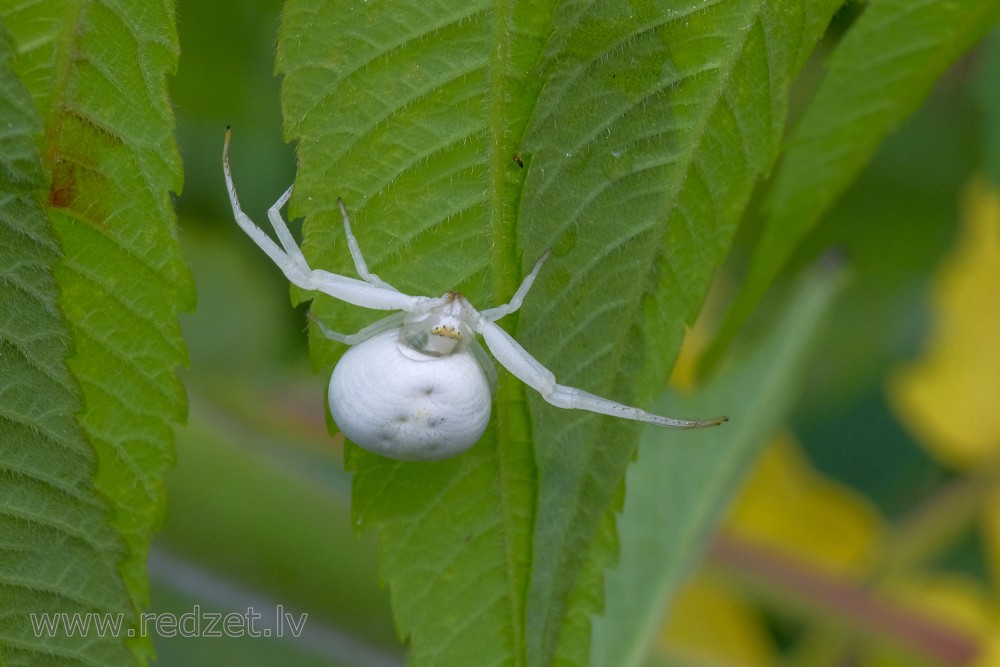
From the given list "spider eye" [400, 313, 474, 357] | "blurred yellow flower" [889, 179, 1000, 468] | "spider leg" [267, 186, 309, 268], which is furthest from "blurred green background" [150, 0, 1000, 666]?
"spider eye" [400, 313, 474, 357]

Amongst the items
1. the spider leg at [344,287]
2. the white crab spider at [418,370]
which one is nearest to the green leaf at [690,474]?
the white crab spider at [418,370]

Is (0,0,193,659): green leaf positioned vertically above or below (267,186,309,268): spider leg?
above

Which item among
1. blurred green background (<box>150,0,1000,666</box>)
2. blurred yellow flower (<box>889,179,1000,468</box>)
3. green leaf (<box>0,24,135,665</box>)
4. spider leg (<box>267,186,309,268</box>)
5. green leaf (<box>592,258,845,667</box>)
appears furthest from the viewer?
blurred yellow flower (<box>889,179,1000,468</box>)

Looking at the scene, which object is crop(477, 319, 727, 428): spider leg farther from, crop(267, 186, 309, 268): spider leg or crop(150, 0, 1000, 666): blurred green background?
crop(150, 0, 1000, 666): blurred green background

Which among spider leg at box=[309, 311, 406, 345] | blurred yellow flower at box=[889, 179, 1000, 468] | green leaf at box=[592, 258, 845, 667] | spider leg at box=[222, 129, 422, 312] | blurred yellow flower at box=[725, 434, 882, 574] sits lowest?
blurred yellow flower at box=[725, 434, 882, 574]

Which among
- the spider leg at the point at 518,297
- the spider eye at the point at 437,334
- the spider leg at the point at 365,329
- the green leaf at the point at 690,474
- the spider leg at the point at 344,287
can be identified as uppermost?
the spider leg at the point at 518,297

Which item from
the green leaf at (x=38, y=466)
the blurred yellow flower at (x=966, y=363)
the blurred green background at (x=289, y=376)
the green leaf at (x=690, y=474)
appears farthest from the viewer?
the blurred yellow flower at (x=966, y=363)

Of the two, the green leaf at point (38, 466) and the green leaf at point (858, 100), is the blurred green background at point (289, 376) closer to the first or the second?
the green leaf at point (858, 100)

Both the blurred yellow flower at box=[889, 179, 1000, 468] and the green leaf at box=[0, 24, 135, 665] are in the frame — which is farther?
the blurred yellow flower at box=[889, 179, 1000, 468]

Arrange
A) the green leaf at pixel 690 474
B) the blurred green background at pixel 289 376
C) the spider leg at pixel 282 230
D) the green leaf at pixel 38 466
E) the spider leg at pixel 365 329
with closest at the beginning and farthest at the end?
the green leaf at pixel 38 466, the spider leg at pixel 365 329, the spider leg at pixel 282 230, the green leaf at pixel 690 474, the blurred green background at pixel 289 376

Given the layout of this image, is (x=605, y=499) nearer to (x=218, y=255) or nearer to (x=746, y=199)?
(x=746, y=199)

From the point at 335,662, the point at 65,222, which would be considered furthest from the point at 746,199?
the point at 335,662
